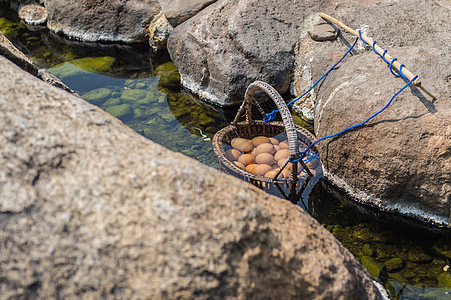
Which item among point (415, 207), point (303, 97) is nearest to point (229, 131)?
point (303, 97)

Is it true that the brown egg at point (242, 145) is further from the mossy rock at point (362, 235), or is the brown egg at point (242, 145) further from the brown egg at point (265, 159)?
the mossy rock at point (362, 235)

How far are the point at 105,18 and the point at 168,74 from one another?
1.96m

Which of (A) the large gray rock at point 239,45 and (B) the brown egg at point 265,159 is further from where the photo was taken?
(A) the large gray rock at point 239,45

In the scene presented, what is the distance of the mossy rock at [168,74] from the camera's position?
609cm

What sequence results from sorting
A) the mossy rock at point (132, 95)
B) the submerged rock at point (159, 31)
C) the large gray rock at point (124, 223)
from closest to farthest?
the large gray rock at point (124, 223), the mossy rock at point (132, 95), the submerged rock at point (159, 31)

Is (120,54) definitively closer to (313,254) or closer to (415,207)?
(415,207)

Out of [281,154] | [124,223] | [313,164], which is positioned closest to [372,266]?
[313,164]

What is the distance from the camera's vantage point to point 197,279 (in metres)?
1.67

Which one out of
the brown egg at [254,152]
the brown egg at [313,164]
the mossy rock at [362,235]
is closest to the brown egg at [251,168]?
the brown egg at [254,152]

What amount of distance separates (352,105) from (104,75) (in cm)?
409

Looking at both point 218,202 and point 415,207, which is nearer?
point 218,202

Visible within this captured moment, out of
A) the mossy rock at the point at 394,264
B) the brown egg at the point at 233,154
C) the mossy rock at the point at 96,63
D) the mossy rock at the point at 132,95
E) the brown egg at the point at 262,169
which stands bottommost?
the mossy rock at the point at 96,63

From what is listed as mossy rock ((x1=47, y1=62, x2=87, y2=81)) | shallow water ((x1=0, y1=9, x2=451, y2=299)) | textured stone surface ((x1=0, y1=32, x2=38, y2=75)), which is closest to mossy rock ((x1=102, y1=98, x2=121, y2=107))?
shallow water ((x1=0, y1=9, x2=451, y2=299))

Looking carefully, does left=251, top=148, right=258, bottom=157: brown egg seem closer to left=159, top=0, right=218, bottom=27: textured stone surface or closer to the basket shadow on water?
the basket shadow on water
